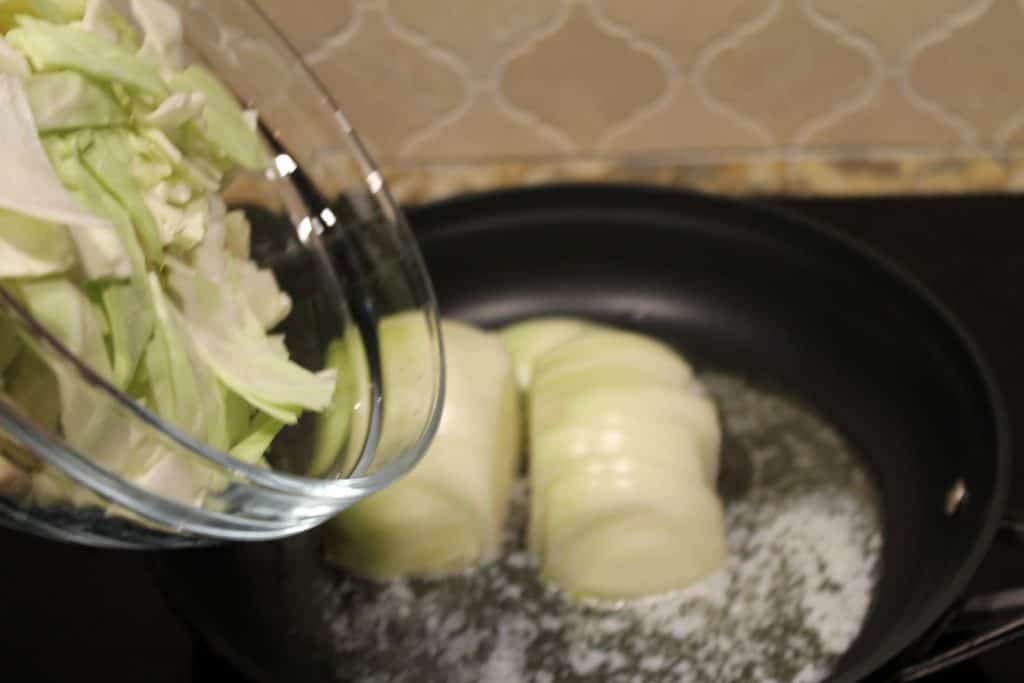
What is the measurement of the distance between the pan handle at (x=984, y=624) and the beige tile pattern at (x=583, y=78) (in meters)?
0.44

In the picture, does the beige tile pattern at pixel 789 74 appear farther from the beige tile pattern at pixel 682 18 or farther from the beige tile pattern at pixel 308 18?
the beige tile pattern at pixel 308 18

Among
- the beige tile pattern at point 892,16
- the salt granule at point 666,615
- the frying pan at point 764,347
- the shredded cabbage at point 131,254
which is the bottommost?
the salt granule at point 666,615

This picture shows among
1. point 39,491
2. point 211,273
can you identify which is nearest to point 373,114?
point 211,273

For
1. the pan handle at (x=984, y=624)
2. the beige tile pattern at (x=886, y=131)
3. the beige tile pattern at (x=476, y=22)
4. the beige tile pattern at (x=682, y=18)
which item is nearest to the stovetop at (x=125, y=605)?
the pan handle at (x=984, y=624)

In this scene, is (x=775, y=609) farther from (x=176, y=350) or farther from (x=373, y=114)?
(x=373, y=114)

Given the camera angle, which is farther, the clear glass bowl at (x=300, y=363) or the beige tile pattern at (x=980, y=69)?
the beige tile pattern at (x=980, y=69)

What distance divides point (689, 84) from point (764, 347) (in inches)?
8.8

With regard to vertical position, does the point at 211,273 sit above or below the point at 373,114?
above

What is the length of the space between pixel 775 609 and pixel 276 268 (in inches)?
13.9

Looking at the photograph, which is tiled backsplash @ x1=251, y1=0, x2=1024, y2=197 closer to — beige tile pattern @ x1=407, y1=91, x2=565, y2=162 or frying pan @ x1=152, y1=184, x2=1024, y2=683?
beige tile pattern @ x1=407, y1=91, x2=565, y2=162

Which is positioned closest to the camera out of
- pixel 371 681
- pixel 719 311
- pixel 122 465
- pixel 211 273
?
pixel 122 465

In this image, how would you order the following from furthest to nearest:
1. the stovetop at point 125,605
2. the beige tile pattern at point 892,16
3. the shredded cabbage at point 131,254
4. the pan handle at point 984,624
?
the beige tile pattern at point 892,16
the stovetop at point 125,605
the pan handle at point 984,624
the shredded cabbage at point 131,254

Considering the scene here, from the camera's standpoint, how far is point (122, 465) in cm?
40

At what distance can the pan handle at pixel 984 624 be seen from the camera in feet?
1.67
